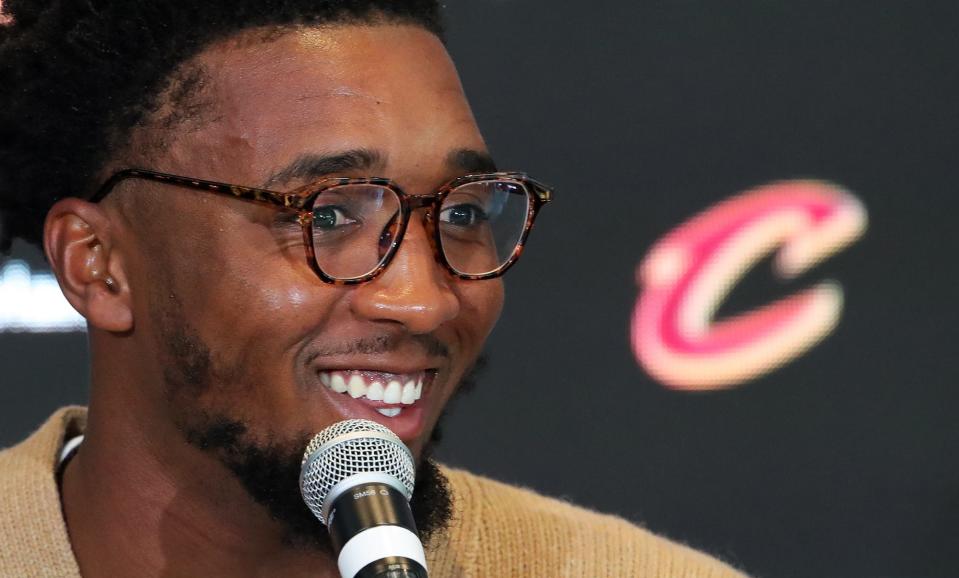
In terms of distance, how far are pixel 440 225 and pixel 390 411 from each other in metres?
0.21

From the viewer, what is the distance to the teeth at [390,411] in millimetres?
1392

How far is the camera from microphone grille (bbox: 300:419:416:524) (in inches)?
40.9

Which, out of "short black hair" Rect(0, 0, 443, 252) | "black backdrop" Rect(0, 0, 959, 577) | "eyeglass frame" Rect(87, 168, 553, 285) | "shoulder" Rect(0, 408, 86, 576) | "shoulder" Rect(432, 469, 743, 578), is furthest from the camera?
"black backdrop" Rect(0, 0, 959, 577)

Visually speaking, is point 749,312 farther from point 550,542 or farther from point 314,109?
point 314,109

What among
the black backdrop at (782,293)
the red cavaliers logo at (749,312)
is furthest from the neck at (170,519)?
the red cavaliers logo at (749,312)

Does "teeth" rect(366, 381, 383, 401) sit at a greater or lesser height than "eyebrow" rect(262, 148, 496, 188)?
lesser

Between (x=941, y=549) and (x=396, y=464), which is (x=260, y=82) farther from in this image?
(x=941, y=549)

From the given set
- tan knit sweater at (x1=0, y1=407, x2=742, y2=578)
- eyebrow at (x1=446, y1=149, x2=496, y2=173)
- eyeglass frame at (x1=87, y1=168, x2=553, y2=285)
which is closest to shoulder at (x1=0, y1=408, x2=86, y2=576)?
tan knit sweater at (x1=0, y1=407, x2=742, y2=578)

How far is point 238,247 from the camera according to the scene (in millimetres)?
1374

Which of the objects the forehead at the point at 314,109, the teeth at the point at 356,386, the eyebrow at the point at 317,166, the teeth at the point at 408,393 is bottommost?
the teeth at the point at 408,393

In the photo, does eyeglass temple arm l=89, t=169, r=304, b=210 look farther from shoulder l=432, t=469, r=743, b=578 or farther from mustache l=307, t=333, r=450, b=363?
shoulder l=432, t=469, r=743, b=578

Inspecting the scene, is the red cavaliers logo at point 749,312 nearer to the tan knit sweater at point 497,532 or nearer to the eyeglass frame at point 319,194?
the tan knit sweater at point 497,532

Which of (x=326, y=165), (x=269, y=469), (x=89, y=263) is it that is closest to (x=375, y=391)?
(x=269, y=469)

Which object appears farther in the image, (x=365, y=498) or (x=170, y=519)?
(x=170, y=519)
